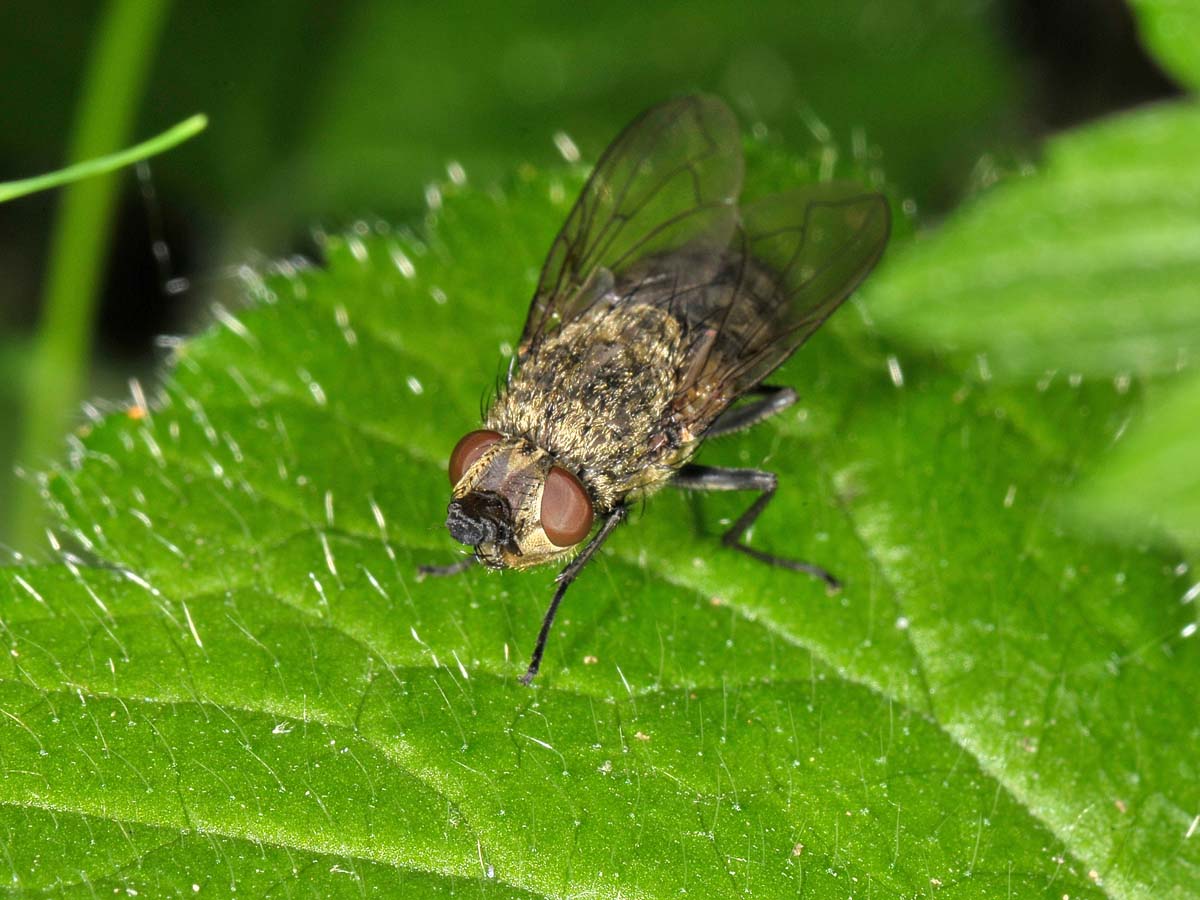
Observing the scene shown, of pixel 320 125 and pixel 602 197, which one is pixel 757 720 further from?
pixel 320 125

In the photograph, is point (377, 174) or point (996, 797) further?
point (377, 174)

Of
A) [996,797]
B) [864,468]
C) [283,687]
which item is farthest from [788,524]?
[283,687]

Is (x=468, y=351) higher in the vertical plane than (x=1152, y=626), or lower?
higher

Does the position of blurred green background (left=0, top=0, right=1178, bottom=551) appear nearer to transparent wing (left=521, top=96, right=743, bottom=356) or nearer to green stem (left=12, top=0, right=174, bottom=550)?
green stem (left=12, top=0, right=174, bottom=550)

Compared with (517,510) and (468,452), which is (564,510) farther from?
(468,452)

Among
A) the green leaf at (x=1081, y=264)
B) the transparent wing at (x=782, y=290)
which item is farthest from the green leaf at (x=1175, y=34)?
the transparent wing at (x=782, y=290)

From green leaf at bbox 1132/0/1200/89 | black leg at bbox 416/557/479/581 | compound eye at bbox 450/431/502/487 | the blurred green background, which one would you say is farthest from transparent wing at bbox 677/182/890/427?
the blurred green background
